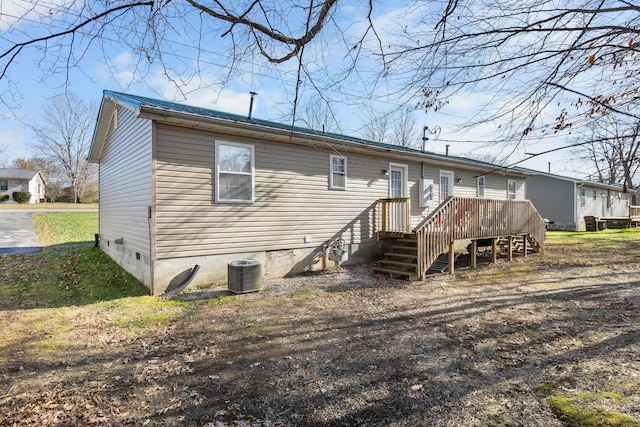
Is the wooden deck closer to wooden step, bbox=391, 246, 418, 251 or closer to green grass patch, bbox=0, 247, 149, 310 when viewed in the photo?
wooden step, bbox=391, 246, 418, 251

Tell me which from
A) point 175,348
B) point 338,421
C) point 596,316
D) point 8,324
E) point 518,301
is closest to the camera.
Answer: point 338,421

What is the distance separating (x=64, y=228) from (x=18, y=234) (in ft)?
7.78

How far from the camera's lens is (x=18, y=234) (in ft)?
51.5

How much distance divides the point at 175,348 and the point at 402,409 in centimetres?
291

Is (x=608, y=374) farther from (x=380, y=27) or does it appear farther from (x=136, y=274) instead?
(x=136, y=274)

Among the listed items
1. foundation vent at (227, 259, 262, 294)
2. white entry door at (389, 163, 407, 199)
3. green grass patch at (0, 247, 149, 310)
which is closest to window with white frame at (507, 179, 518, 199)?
white entry door at (389, 163, 407, 199)

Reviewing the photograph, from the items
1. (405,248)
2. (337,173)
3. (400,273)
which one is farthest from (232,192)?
(405,248)

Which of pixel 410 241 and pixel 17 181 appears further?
pixel 17 181

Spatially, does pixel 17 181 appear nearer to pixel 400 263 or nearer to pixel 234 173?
pixel 234 173

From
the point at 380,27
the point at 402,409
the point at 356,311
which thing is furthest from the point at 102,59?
the point at 356,311

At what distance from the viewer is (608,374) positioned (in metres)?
3.55

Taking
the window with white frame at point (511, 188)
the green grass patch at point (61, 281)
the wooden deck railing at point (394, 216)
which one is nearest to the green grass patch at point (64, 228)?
the green grass patch at point (61, 281)

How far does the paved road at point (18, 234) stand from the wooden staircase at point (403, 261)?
1184 centimetres

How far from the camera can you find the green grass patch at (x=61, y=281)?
22.0 ft
